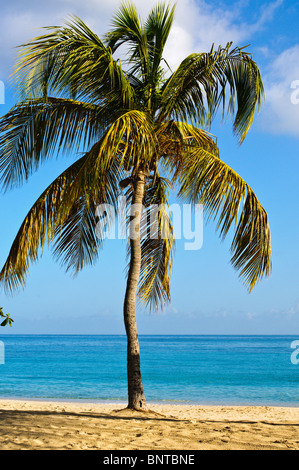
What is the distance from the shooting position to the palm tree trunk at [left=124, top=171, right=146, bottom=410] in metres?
7.66

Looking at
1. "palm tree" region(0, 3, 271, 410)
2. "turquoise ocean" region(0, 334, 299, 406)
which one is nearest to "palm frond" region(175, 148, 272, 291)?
"palm tree" region(0, 3, 271, 410)

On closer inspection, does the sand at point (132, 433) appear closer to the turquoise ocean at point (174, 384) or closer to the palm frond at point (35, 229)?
the palm frond at point (35, 229)

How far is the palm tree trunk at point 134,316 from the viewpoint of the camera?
7.66 meters

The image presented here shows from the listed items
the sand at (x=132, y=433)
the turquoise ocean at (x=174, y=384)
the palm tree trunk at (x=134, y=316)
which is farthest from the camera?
the turquoise ocean at (x=174, y=384)

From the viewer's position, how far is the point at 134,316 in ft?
25.9

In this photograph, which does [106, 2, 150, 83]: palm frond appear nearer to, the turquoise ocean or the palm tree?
the palm tree

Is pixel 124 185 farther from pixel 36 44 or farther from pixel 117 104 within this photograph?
pixel 36 44

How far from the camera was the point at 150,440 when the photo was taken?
564cm

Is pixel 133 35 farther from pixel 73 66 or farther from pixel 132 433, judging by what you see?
pixel 132 433

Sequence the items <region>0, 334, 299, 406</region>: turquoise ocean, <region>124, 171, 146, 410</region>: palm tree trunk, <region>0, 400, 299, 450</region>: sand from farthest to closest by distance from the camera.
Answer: <region>0, 334, 299, 406</region>: turquoise ocean < <region>124, 171, 146, 410</region>: palm tree trunk < <region>0, 400, 299, 450</region>: sand

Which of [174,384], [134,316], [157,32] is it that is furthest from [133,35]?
[174,384]

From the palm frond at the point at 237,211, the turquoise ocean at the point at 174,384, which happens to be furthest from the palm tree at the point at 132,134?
the turquoise ocean at the point at 174,384

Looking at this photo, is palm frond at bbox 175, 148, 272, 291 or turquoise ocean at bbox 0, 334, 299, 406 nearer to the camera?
palm frond at bbox 175, 148, 272, 291
